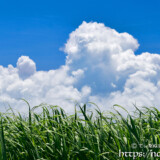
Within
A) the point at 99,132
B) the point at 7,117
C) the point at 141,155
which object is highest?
the point at 7,117

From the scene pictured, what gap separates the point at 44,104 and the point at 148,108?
180cm

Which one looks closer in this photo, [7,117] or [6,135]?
[6,135]

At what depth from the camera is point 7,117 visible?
3.82 meters

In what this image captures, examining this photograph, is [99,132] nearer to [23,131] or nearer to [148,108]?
[23,131]

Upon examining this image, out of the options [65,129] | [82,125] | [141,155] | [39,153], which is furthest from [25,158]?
[141,155]

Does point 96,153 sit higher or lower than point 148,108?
lower

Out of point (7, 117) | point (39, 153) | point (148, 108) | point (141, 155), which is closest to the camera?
point (141, 155)

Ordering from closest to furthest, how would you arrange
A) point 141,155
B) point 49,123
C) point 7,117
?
point 141,155 < point 49,123 < point 7,117

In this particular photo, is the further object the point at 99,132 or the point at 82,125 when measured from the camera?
the point at 82,125

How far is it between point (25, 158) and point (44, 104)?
1.00 meters

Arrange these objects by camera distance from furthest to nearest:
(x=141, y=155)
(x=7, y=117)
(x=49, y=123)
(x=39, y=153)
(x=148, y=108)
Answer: (x=148, y=108) < (x=7, y=117) < (x=49, y=123) < (x=39, y=153) < (x=141, y=155)

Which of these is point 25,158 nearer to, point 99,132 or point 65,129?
point 65,129

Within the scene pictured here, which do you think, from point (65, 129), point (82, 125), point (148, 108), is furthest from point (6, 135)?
point (148, 108)

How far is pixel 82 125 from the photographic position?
3.29m
